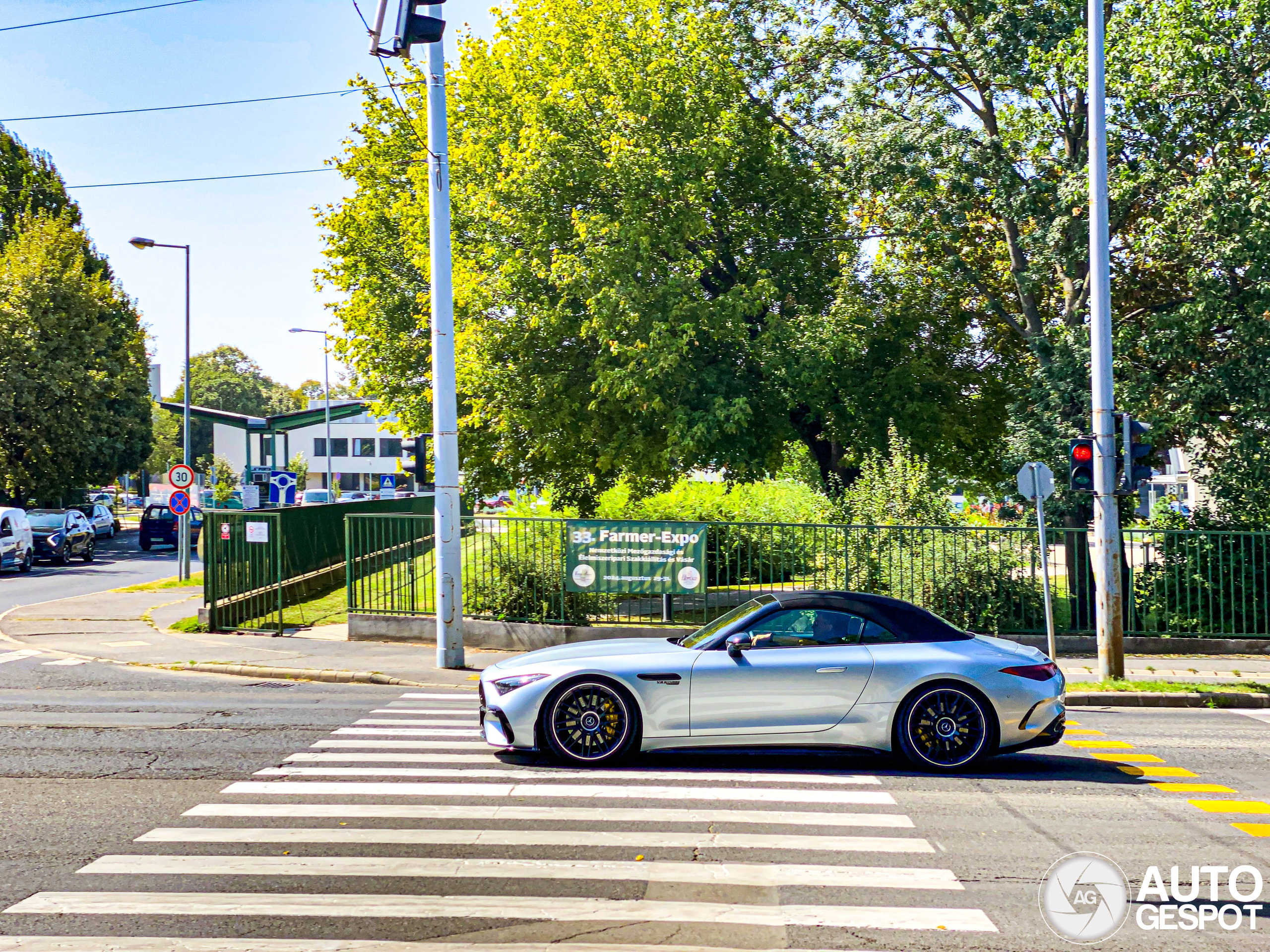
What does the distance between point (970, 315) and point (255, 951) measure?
22.5 metres

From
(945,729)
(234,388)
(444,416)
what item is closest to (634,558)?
(444,416)

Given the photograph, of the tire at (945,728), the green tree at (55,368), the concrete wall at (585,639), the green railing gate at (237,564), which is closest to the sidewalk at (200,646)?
the concrete wall at (585,639)

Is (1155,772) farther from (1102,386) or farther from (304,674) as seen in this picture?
(304,674)

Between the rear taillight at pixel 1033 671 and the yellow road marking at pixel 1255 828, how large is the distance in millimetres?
1734

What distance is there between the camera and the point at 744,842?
6.67 meters

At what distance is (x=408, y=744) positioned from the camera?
9.70 meters

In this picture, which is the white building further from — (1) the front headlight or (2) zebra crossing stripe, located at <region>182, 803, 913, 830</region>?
(2) zebra crossing stripe, located at <region>182, 803, 913, 830</region>

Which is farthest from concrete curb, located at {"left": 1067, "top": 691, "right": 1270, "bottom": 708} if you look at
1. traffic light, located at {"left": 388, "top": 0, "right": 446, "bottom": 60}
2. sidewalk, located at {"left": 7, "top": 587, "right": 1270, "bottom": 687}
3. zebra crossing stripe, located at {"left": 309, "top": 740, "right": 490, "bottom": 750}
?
traffic light, located at {"left": 388, "top": 0, "right": 446, "bottom": 60}

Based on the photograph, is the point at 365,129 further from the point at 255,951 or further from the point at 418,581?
the point at 255,951

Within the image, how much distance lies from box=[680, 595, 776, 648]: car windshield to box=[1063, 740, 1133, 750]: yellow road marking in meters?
3.39

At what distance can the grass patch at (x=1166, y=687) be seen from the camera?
13.1 m

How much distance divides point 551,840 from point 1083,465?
9573 mm

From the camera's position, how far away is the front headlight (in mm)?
8734

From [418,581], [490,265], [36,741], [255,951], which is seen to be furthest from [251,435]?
[255,951]
